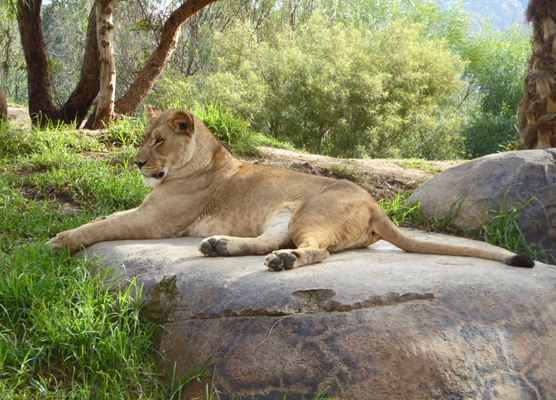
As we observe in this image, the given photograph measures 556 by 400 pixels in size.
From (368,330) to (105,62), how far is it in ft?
24.6

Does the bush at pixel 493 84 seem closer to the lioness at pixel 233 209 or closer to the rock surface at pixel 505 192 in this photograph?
the rock surface at pixel 505 192

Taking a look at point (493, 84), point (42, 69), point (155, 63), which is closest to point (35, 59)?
point (42, 69)

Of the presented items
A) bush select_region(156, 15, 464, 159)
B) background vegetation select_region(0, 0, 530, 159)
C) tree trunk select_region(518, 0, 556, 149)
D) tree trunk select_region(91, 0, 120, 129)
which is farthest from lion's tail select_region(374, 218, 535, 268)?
bush select_region(156, 15, 464, 159)

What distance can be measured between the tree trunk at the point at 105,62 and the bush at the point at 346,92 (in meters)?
7.44

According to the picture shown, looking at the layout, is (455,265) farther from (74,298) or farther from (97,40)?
(97,40)

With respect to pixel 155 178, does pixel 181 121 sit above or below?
above

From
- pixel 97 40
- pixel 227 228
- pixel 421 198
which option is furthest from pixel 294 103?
pixel 227 228

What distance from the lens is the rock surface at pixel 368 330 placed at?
2.24m

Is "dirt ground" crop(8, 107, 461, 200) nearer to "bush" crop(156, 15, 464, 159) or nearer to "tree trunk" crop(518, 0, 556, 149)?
"tree trunk" crop(518, 0, 556, 149)

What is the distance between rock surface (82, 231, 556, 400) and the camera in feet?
7.36

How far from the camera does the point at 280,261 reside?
2973 mm

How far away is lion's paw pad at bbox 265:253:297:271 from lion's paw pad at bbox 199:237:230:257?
0.56 meters

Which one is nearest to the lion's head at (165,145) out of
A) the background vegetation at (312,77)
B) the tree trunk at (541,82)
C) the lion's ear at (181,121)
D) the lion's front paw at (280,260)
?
Answer: the lion's ear at (181,121)

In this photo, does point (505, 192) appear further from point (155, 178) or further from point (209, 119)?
point (209, 119)
